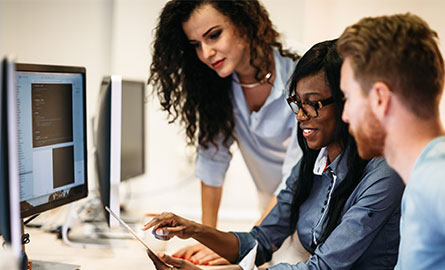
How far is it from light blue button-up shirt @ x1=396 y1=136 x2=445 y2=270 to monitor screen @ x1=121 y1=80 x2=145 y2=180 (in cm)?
135

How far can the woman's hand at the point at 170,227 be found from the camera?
1.28 metres

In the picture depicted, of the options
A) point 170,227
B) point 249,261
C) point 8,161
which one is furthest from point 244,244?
point 8,161

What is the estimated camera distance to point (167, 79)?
5.90 feet

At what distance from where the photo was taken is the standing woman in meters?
1.66

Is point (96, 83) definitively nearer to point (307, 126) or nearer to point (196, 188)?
point (196, 188)

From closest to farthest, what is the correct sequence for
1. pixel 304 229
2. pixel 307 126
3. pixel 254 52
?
pixel 307 126 < pixel 304 229 < pixel 254 52

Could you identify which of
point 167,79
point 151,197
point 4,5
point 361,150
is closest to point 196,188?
point 151,197

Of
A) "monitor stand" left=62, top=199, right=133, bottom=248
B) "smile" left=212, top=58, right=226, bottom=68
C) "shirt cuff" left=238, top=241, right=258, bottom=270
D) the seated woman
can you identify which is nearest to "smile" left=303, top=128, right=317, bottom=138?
the seated woman

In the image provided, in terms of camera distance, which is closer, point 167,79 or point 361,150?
point 361,150

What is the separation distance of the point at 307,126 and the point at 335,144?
10 centimetres

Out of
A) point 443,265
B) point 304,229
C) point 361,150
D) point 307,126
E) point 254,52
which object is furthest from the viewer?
point 254,52

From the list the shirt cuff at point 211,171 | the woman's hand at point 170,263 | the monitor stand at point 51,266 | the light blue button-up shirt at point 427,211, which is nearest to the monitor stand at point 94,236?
the monitor stand at point 51,266

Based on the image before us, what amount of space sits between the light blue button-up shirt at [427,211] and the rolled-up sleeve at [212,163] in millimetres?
1070

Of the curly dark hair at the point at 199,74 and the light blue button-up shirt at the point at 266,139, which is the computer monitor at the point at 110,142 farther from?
the light blue button-up shirt at the point at 266,139
